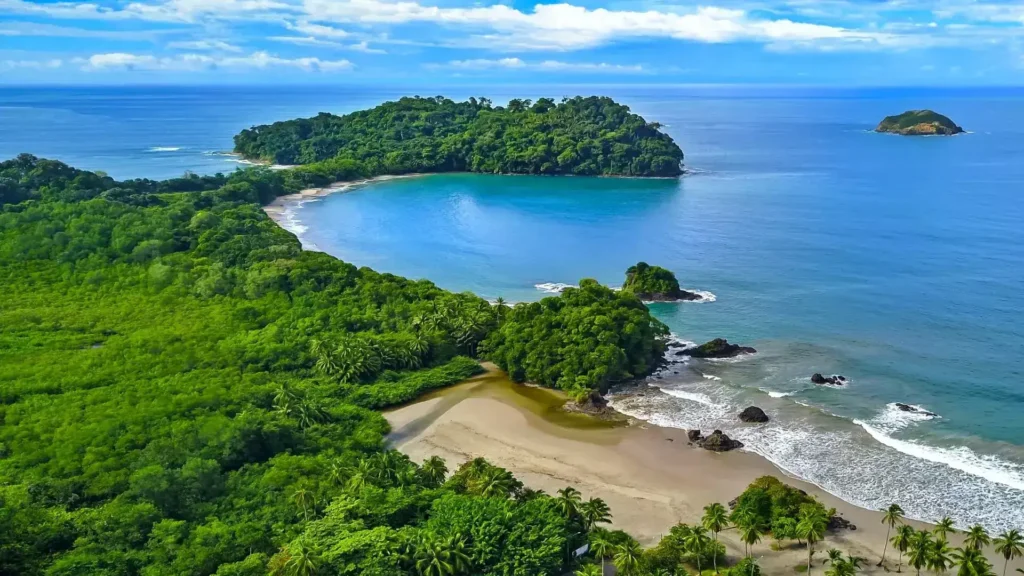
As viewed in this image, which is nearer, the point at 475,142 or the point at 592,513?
the point at 592,513

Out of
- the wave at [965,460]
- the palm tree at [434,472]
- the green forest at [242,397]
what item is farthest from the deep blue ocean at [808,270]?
the palm tree at [434,472]

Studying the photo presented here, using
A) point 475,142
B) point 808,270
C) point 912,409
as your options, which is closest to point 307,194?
point 475,142

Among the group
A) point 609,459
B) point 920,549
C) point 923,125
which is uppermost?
point 923,125

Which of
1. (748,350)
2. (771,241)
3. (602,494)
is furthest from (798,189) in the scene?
(602,494)

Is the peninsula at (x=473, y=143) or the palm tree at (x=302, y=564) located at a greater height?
the peninsula at (x=473, y=143)

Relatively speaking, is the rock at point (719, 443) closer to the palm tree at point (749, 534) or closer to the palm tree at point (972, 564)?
the palm tree at point (749, 534)

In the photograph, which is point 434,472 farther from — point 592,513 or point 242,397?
point 242,397

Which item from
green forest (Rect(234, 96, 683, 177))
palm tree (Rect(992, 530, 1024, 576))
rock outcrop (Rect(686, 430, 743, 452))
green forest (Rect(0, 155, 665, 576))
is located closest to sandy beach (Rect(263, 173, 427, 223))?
green forest (Rect(234, 96, 683, 177))

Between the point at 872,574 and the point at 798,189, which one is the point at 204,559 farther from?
the point at 798,189
